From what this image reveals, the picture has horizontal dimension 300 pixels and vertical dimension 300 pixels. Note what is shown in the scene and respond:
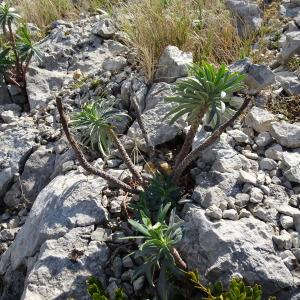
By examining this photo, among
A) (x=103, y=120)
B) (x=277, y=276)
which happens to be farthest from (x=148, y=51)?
(x=277, y=276)

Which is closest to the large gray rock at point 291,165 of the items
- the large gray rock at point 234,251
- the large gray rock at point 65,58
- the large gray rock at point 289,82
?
the large gray rock at point 234,251

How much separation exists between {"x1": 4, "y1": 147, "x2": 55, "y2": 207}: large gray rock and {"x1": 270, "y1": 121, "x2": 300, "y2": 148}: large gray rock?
2.01m

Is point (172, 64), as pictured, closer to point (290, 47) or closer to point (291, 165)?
point (290, 47)

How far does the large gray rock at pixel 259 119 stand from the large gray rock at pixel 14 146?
2.06m

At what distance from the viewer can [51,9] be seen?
Answer: 648 cm

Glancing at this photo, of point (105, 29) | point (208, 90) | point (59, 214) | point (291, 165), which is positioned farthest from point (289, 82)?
point (105, 29)

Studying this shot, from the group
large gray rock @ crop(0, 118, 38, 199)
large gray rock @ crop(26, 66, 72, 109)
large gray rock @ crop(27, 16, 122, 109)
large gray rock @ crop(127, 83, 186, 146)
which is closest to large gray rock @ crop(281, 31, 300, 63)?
large gray rock @ crop(127, 83, 186, 146)

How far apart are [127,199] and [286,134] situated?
131 centimetres

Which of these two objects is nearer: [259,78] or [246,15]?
[259,78]

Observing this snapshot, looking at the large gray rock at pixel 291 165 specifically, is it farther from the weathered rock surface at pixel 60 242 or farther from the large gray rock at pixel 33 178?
the large gray rock at pixel 33 178

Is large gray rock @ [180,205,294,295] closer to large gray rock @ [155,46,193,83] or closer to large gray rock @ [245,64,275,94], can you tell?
large gray rock @ [245,64,275,94]

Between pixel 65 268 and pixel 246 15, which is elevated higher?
pixel 246 15

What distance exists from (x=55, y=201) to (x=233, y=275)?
1503mm

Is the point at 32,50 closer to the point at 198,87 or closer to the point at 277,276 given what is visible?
the point at 198,87
